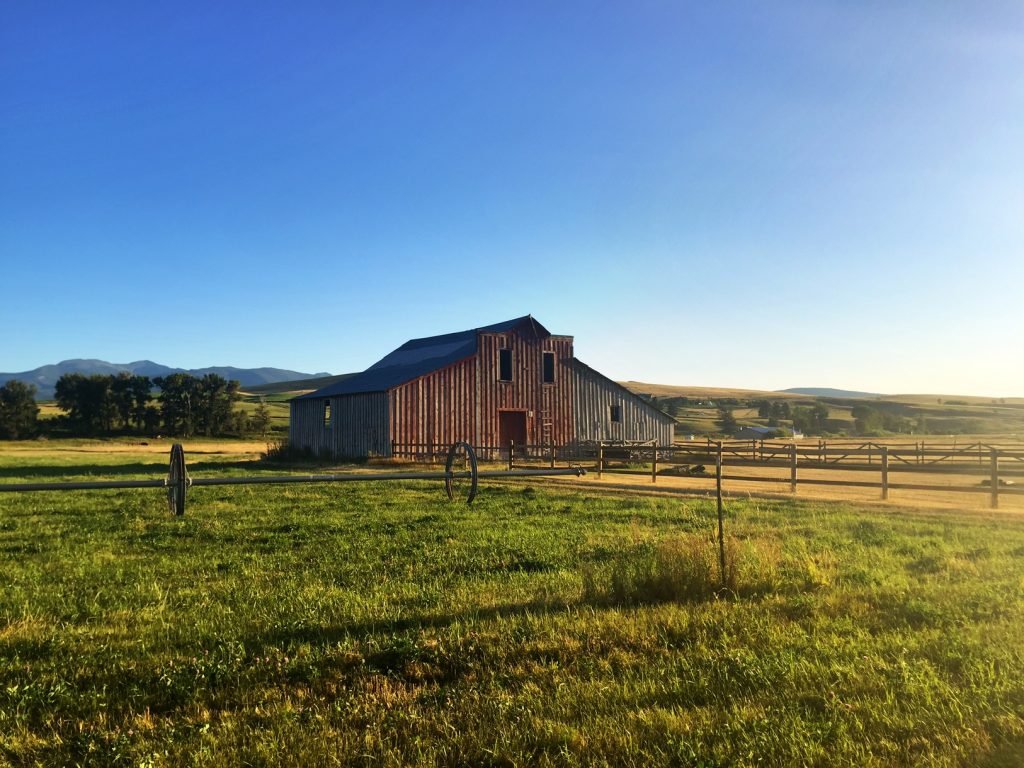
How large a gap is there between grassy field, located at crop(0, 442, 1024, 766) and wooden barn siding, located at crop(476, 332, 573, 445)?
25742 millimetres

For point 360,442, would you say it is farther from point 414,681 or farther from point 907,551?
point 414,681

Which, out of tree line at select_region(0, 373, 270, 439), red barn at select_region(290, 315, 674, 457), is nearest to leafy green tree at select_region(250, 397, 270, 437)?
tree line at select_region(0, 373, 270, 439)

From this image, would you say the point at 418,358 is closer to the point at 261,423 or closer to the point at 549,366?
the point at 549,366

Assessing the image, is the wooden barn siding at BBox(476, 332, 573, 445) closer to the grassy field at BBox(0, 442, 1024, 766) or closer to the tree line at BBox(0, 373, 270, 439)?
the grassy field at BBox(0, 442, 1024, 766)

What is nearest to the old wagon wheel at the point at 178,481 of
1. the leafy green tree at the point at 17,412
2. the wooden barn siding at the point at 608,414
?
the wooden barn siding at the point at 608,414

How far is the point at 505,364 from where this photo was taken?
38156 millimetres

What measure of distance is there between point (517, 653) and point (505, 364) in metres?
32.4

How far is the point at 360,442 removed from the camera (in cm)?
3656

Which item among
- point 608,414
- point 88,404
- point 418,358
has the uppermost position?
point 418,358

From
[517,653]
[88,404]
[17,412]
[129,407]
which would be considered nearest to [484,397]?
[517,653]

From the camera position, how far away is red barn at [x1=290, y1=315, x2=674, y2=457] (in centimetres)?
3547

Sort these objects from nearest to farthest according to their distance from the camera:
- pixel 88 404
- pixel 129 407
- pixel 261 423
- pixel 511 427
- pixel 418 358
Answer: pixel 511 427, pixel 418 358, pixel 88 404, pixel 129 407, pixel 261 423

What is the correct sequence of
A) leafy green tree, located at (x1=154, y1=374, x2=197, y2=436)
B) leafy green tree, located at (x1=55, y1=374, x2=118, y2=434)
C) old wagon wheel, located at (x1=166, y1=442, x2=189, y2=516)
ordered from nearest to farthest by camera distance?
1. old wagon wheel, located at (x1=166, y1=442, x2=189, y2=516)
2. leafy green tree, located at (x1=55, y1=374, x2=118, y2=434)
3. leafy green tree, located at (x1=154, y1=374, x2=197, y2=436)

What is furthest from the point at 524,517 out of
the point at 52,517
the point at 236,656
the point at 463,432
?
the point at 463,432
